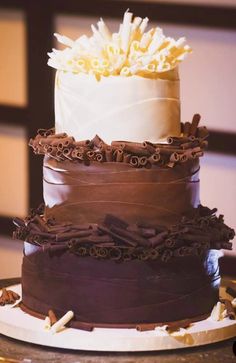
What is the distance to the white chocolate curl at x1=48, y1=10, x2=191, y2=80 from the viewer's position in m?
1.69

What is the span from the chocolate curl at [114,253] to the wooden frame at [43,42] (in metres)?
1.30

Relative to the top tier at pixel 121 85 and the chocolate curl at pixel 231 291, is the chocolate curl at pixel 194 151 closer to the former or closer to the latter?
the top tier at pixel 121 85

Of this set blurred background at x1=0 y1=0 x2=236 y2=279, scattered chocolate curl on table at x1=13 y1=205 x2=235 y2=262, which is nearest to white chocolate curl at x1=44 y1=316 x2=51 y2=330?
scattered chocolate curl on table at x1=13 y1=205 x2=235 y2=262

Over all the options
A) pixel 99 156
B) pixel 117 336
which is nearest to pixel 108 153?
pixel 99 156

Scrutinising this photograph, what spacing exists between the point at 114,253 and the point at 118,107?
29 cm

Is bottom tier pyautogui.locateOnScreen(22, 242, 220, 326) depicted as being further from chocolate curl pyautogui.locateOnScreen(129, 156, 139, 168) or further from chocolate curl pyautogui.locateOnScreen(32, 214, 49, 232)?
chocolate curl pyautogui.locateOnScreen(129, 156, 139, 168)

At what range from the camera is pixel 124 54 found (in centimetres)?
170

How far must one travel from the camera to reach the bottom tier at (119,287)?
167cm

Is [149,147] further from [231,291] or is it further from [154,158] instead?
[231,291]

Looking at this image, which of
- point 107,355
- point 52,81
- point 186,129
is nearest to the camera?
point 107,355

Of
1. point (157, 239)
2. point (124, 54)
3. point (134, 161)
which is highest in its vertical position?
point (124, 54)

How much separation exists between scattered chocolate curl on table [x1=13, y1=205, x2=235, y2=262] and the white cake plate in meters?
0.15

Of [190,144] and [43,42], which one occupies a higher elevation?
[43,42]

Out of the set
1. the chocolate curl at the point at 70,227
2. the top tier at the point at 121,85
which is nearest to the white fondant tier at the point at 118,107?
the top tier at the point at 121,85
